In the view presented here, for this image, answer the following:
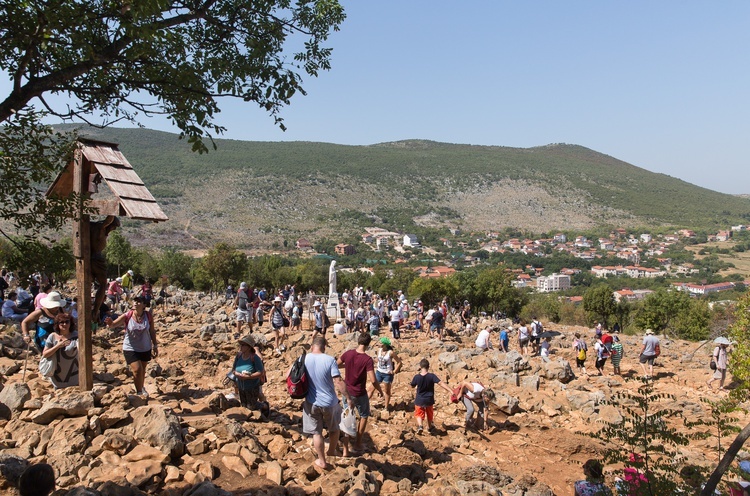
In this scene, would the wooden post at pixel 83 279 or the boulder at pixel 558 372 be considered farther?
the boulder at pixel 558 372

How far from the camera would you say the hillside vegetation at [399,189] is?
12381 centimetres

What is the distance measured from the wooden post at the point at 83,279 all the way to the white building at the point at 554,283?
10183 centimetres

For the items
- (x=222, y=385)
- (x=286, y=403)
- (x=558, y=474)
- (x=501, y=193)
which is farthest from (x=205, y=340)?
(x=501, y=193)

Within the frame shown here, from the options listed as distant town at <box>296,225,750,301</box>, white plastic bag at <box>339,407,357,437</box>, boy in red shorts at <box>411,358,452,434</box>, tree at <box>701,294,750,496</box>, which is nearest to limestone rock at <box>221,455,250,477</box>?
white plastic bag at <box>339,407,357,437</box>

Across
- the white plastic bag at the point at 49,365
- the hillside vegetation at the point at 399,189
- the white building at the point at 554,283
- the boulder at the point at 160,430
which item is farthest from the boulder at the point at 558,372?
the hillside vegetation at the point at 399,189

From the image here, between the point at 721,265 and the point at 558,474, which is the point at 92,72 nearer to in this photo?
the point at 558,474

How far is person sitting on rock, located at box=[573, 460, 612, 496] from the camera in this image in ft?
19.0

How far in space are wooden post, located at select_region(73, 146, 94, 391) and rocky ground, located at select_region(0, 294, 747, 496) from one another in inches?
13.2

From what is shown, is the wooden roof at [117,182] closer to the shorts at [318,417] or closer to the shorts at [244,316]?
the shorts at [318,417]

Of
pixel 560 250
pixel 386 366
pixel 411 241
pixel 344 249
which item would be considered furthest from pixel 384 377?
pixel 560 250

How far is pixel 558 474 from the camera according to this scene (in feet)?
25.7

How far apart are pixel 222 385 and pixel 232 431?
4.53 m

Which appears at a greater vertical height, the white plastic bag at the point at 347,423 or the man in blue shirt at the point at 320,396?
the man in blue shirt at the point at 320,396

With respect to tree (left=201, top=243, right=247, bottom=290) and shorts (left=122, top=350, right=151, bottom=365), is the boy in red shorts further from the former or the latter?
tree (left=201, top=243, right=247, bottom=290)
